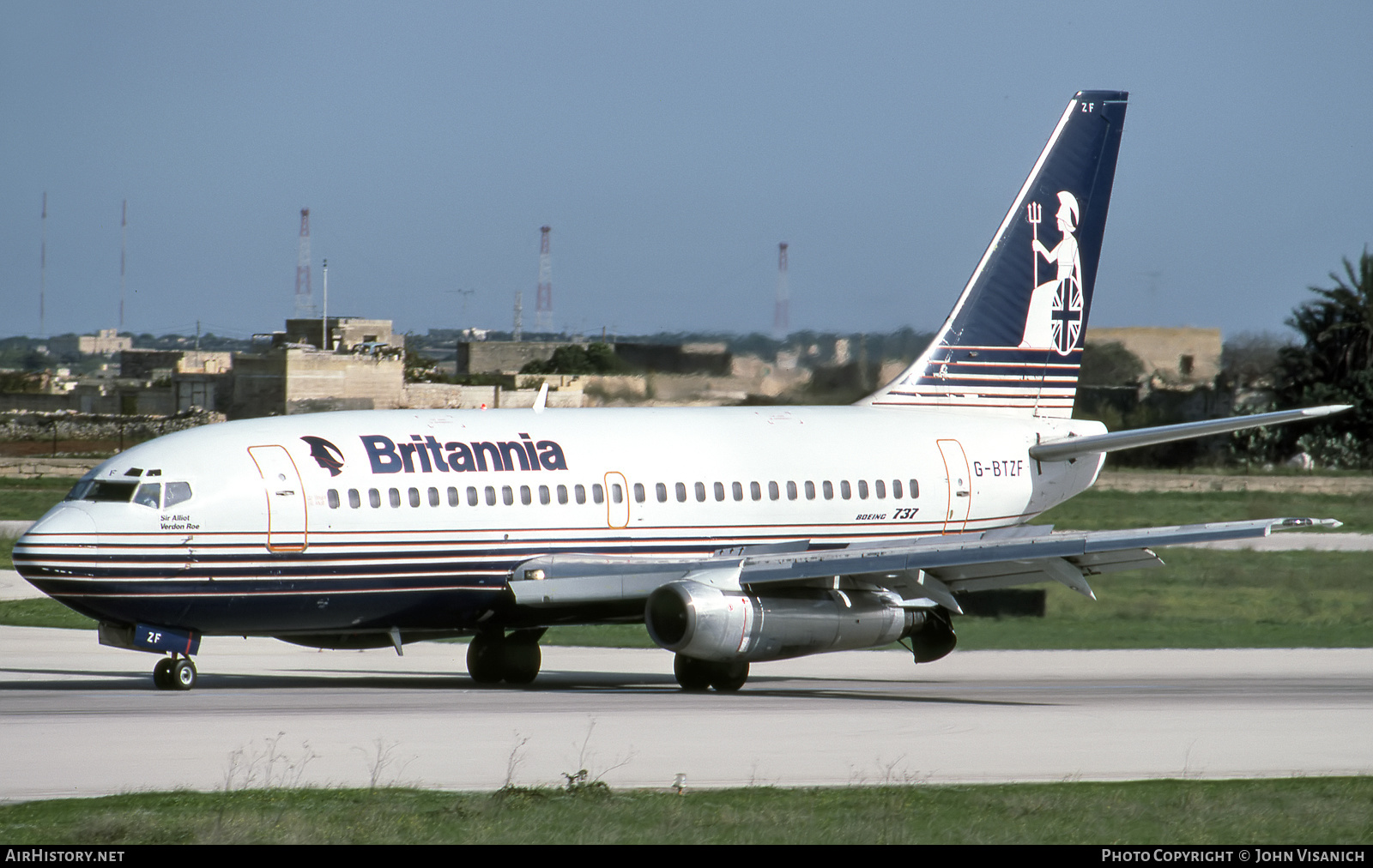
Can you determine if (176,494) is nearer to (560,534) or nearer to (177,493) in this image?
(177,493)

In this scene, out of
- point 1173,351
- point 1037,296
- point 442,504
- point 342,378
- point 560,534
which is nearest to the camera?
point 442,504

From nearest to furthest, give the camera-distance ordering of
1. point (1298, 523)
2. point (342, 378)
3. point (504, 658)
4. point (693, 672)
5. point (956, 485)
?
point (1298, 523)
point (693, 672)
point (504, 658)
point (956, 485)
point (342, 378)

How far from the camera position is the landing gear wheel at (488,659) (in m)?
27.2

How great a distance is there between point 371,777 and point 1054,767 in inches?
280

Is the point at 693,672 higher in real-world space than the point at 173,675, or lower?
higher

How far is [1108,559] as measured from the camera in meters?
25.0

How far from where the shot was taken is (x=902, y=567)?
24500 mm

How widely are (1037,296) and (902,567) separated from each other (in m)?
10.5

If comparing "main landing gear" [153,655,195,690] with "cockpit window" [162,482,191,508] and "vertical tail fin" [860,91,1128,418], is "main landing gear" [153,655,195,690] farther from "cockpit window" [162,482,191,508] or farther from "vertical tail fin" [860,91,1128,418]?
"vertical tail fin" [860,91,1128,418]

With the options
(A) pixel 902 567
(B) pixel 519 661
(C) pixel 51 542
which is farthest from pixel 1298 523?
(C) pixel 51 542

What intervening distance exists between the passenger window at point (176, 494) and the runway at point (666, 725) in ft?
8.66

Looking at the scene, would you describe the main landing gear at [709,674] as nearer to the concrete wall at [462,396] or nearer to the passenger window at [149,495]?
the passenger window at [149,495]

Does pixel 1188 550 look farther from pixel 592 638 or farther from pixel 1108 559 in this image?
pixel 1108 559

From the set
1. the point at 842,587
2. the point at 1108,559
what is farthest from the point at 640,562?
the point at 1108,559
